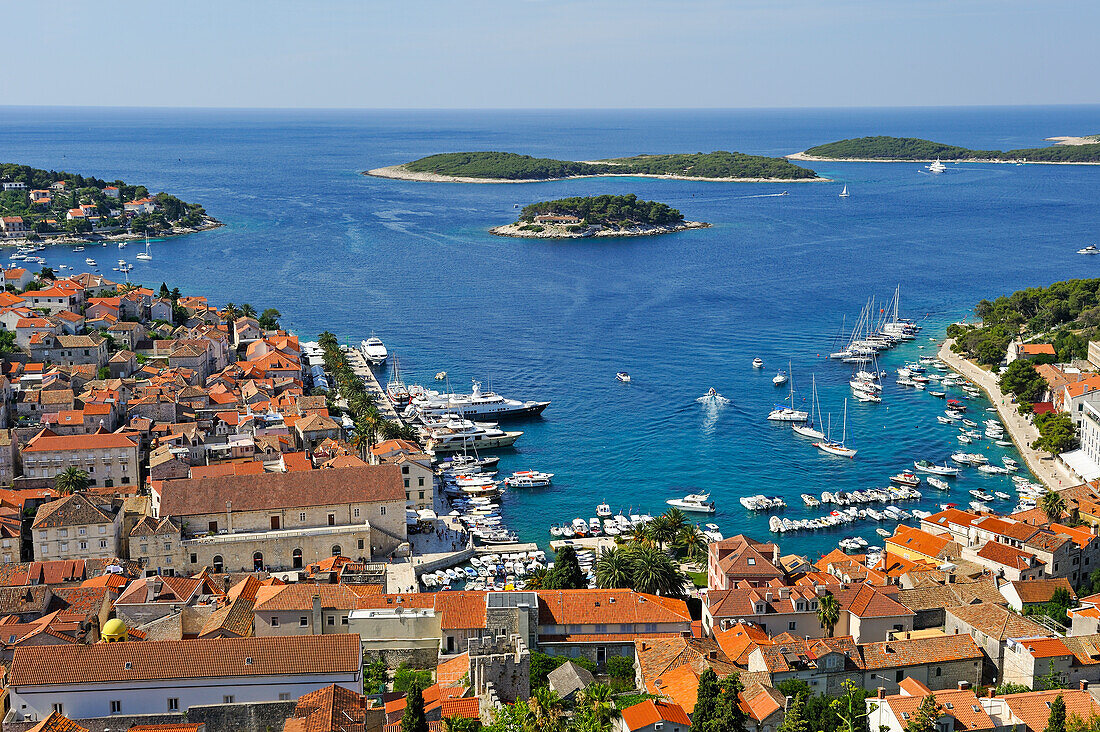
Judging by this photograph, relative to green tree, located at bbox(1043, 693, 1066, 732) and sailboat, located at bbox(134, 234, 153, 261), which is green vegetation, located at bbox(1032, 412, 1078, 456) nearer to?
green tree, located at bbox(1043, 693, 1066, 732)

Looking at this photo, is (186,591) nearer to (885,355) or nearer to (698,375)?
(698,375)

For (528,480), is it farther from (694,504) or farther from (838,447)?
(838,447)

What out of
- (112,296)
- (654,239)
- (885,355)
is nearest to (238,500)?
(112,296)

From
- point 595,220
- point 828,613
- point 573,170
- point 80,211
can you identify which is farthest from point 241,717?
point 573,170

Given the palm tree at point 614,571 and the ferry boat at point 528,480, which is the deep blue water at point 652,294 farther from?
the palm tree at point 614,571

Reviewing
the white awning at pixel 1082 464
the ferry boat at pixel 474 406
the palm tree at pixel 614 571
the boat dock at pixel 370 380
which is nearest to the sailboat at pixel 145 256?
the boat dock at pixel 370 380

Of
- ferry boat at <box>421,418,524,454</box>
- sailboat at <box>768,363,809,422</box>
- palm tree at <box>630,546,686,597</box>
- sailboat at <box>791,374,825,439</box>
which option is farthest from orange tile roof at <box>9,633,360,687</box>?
sailboat at <box>768,363,809,422</box>
